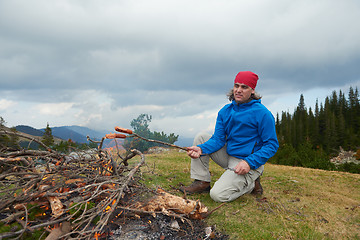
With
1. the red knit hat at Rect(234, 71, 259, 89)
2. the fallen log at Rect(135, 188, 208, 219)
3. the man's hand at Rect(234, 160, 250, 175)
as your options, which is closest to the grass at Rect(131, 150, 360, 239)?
the fallen log at Rect(135, 188, 208, 219)

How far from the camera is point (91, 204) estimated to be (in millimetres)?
3750

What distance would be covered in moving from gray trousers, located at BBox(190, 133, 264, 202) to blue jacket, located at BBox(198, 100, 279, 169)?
22cm

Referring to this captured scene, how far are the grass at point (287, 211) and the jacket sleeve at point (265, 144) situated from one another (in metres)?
0.82

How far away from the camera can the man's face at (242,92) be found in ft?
15.4

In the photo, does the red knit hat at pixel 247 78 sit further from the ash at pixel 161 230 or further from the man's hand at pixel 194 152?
the ash at pixel 161 230

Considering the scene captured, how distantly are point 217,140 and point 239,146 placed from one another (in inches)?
18.8

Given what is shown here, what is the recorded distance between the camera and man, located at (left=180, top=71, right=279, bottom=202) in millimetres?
4535

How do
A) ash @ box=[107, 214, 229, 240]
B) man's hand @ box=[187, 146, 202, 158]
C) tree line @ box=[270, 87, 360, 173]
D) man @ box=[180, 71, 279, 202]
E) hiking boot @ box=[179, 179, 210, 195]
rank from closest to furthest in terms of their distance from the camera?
ash @ box=[107, 214, 229, 240] < man @ box=[180, 71, 279, 202] < man's hand @ box=[187, 146, 202, 158] < hiking boot @ box=[179, 179, 210, 195] < tree line @ box=[270, 87, 360, 173]

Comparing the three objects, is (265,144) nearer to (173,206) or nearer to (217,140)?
(217,140)

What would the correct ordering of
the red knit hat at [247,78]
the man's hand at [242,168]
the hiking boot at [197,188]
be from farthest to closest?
the hiking boot at [197,188] < the red knit hat at [247,78] < the man's hand at [242,168]

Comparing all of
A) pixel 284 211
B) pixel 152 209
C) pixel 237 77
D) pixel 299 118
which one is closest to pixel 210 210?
pixel 152 209

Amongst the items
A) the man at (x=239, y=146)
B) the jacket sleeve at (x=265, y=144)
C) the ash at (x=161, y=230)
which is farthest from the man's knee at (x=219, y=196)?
the ash at (x=161, y=230)

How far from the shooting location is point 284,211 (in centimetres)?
442

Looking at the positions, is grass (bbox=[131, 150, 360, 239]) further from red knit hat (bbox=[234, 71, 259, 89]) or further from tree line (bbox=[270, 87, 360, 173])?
tree line (bbox=[270, 87, 360, 173])
